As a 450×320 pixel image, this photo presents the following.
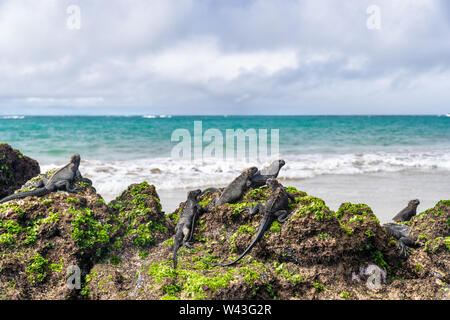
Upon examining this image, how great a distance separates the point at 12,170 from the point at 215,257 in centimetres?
466

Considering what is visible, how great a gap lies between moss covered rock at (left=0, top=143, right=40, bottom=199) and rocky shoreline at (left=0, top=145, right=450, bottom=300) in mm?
2090

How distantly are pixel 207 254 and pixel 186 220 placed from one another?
65 centimetres

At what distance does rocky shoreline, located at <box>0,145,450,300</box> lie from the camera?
344cm

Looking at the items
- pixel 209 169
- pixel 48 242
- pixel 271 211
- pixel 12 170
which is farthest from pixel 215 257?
pixel 209 169

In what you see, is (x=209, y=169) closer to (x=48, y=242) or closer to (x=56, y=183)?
(x=56, y=183)

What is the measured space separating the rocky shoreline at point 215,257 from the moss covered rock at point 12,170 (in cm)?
209

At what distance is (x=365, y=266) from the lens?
3.75m

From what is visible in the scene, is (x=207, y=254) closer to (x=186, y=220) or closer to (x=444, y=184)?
(x=186, y=220)

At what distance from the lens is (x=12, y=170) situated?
6371 mm

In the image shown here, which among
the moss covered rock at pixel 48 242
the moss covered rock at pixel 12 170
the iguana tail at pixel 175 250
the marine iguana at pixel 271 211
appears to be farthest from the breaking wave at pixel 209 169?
the marine iguana at pixel 271 211

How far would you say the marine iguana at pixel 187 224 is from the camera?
427 centimetres
